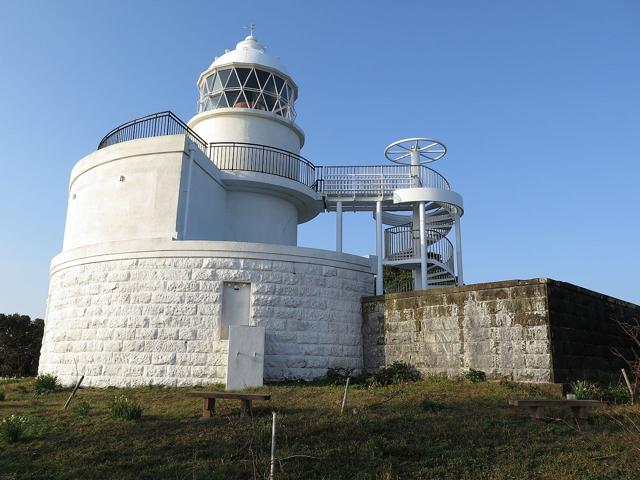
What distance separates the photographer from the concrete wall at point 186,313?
41.7 feet

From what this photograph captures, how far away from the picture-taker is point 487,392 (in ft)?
35.2

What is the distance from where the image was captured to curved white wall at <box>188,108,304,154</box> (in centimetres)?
1856

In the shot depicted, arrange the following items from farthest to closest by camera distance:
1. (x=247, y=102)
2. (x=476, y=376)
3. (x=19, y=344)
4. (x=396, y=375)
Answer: (x=19, y=344) → (x=247, y=102) → (x=396, y=375) → (x=476, y=376)

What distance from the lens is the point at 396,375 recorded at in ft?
42.5

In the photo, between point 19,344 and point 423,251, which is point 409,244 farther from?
point 19,344

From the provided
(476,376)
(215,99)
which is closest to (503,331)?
(476,376)

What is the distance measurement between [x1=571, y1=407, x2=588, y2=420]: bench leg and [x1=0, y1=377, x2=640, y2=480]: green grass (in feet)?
0.57

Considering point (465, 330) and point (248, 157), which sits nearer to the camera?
point (465, 330)

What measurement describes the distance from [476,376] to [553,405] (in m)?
3.56

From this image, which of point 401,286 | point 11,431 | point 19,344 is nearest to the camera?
point 11,431

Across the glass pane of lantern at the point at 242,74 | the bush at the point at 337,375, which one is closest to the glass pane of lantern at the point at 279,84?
the glass pane of lantern at the point at 242,74

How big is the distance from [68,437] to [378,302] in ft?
26.8

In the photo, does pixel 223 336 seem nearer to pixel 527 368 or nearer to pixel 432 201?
pixel 527 368

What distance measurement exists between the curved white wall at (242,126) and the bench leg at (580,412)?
1296 cm
